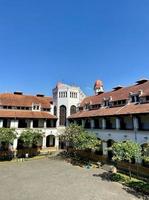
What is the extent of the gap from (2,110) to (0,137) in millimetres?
8880

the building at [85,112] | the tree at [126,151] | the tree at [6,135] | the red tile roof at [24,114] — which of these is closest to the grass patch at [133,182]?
the tree at [126,151]

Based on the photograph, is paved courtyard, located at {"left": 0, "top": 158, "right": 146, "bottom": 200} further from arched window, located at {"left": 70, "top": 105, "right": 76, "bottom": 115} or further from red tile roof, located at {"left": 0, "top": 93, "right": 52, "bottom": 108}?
arched window, located at {"left": 70, "top": 105, "right": 76, "bottom": 115}

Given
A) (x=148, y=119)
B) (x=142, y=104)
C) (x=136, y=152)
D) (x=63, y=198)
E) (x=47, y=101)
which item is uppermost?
(x=47, y=101)

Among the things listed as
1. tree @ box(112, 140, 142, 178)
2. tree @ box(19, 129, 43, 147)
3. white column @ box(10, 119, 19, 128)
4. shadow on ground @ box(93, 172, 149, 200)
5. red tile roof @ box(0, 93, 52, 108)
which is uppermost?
red tile roof @ box(0, 93, 52, 108)

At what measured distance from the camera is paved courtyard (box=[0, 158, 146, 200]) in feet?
58.4

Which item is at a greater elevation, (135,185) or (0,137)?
(0,137)

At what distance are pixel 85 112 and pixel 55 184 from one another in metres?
21.1

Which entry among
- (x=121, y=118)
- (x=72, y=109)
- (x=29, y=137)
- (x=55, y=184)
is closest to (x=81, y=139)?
(x=121, y=118)

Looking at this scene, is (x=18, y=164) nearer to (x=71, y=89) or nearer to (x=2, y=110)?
(x=2, y=110)

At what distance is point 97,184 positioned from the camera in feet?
68.7

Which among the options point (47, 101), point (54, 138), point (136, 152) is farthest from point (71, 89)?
point (136, 152)

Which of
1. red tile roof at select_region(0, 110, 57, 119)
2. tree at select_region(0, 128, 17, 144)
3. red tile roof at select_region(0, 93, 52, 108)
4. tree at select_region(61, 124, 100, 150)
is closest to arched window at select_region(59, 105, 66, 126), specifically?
red tile roof at select_region(0, 110, 57, 119)

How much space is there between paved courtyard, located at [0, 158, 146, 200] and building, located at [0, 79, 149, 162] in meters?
7.43

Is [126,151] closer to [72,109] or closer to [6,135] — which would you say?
[6,135]
